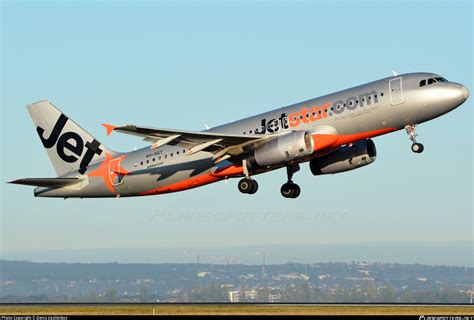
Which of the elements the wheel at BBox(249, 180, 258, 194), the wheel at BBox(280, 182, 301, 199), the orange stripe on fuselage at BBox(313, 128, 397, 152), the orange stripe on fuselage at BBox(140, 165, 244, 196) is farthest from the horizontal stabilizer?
the orange stripe on fuselage at BBox(313, 128, 397, 152)

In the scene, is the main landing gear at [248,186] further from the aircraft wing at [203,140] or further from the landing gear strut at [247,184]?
the aircraft wing at [203,140]

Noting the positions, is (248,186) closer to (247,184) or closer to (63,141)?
(247,184)

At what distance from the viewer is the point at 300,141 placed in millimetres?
50188

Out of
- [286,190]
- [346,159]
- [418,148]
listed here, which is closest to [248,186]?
[286,190]

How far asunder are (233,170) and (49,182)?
12.5 metres

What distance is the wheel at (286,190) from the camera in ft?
192

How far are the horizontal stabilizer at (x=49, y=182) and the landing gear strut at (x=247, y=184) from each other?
12.2 metres

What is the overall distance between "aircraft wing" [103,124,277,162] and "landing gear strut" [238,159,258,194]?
1.11m

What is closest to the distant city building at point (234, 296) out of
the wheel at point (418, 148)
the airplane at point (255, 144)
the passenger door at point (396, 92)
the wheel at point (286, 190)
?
the wheel at point (286, 190)

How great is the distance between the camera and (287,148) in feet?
166

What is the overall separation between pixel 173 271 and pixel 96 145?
40547mm

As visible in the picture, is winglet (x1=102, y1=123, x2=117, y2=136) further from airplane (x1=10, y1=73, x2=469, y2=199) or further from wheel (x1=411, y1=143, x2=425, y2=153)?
wheel (x1=411, y1=143, x2=425, y2=153)

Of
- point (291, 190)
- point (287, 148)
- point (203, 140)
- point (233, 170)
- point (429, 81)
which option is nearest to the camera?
point (429, 81)

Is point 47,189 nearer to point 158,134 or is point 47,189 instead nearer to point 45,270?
point 158,134
